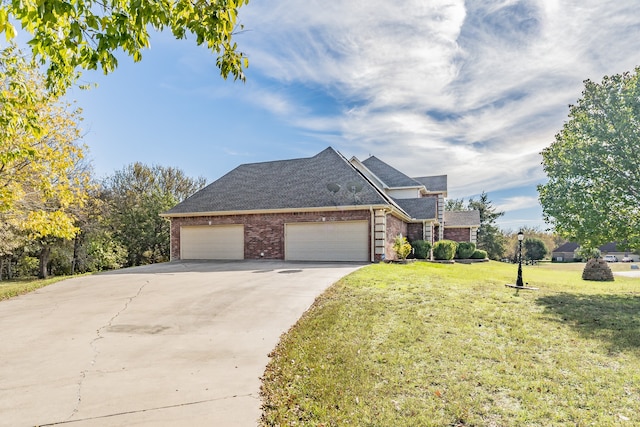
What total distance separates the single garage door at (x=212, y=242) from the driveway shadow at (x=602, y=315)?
13831 mm

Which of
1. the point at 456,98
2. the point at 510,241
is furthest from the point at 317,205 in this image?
the point at 510,241

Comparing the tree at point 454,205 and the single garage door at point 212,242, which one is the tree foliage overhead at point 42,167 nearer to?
the single garage door at point 212,242

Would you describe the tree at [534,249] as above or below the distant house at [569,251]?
above

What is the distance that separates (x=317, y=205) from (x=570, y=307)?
35.5ft

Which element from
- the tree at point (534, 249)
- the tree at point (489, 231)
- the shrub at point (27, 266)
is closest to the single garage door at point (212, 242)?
the shrub at point (27, 266)

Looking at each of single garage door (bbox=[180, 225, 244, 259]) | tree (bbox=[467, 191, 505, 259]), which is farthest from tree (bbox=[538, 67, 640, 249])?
tree (bbox=[467, 191, 505, 259])

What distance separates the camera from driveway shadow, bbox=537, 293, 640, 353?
5988mm

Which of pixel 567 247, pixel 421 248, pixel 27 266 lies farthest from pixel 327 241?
pixel 567 247

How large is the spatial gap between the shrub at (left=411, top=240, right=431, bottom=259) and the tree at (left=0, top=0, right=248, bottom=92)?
60.5 ft

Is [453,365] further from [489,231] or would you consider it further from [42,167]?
[489,231]

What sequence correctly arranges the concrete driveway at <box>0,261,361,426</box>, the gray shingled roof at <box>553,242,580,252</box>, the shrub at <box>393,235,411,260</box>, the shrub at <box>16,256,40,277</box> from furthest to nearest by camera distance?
the gray shingled roof at <box>553,242,580,252</box>, the shrub at <box>16,256,40,277</box>, the shrub at <box>393,235,411,260</box>, the concrete driveway at <box>0,261,361,426</box>

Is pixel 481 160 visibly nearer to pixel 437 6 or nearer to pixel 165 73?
pixel 437 6

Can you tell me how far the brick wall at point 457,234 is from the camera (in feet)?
103

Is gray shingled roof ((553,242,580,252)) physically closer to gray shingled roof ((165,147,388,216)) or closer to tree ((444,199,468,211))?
tree ((444,199,468,211))
